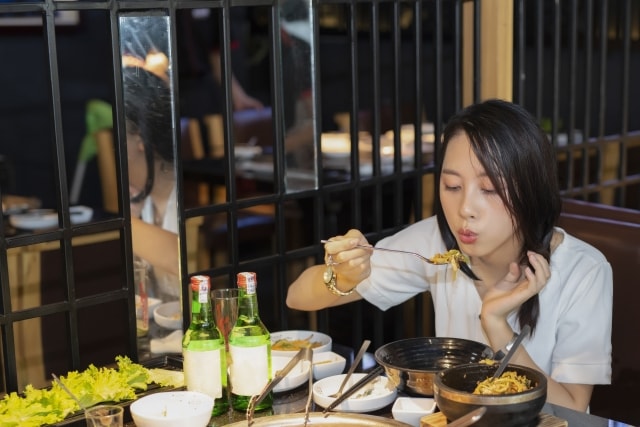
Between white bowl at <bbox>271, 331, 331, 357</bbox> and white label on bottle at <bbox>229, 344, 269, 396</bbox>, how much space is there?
0.25m

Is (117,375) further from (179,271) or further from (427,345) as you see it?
(427,345)

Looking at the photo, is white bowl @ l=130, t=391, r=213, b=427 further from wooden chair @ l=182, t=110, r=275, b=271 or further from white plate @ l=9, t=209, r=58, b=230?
wooden chair @ l=182, t=110, r=275, b=271

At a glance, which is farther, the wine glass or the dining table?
the wine glass

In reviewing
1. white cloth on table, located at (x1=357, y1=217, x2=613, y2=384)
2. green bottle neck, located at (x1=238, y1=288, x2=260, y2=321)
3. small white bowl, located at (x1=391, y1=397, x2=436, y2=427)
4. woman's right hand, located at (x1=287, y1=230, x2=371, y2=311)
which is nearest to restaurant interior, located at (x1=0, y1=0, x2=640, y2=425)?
woman's right hand, located at (x1=287, y1=230, x2=371, y2=311)

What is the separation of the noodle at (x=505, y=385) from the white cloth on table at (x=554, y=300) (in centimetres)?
46

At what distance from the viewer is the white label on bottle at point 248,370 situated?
175 centimetres

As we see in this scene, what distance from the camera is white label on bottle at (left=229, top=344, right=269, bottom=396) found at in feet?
5.76

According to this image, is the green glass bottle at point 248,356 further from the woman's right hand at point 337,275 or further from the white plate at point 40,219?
the white plate at point 40,219

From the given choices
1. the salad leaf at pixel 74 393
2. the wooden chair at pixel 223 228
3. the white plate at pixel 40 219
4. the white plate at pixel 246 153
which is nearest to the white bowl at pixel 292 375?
the salad leaf at pixel 74 393

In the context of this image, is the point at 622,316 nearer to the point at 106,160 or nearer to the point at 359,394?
the point at 359,394

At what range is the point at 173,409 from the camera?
169cm

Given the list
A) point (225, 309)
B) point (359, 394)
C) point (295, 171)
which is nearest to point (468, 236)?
point (359, 394)

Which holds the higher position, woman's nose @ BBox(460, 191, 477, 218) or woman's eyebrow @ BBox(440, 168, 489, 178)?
woman's eyebrow @ BBox(440, 168, 489, 178)

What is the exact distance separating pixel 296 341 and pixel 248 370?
39 centimetres
